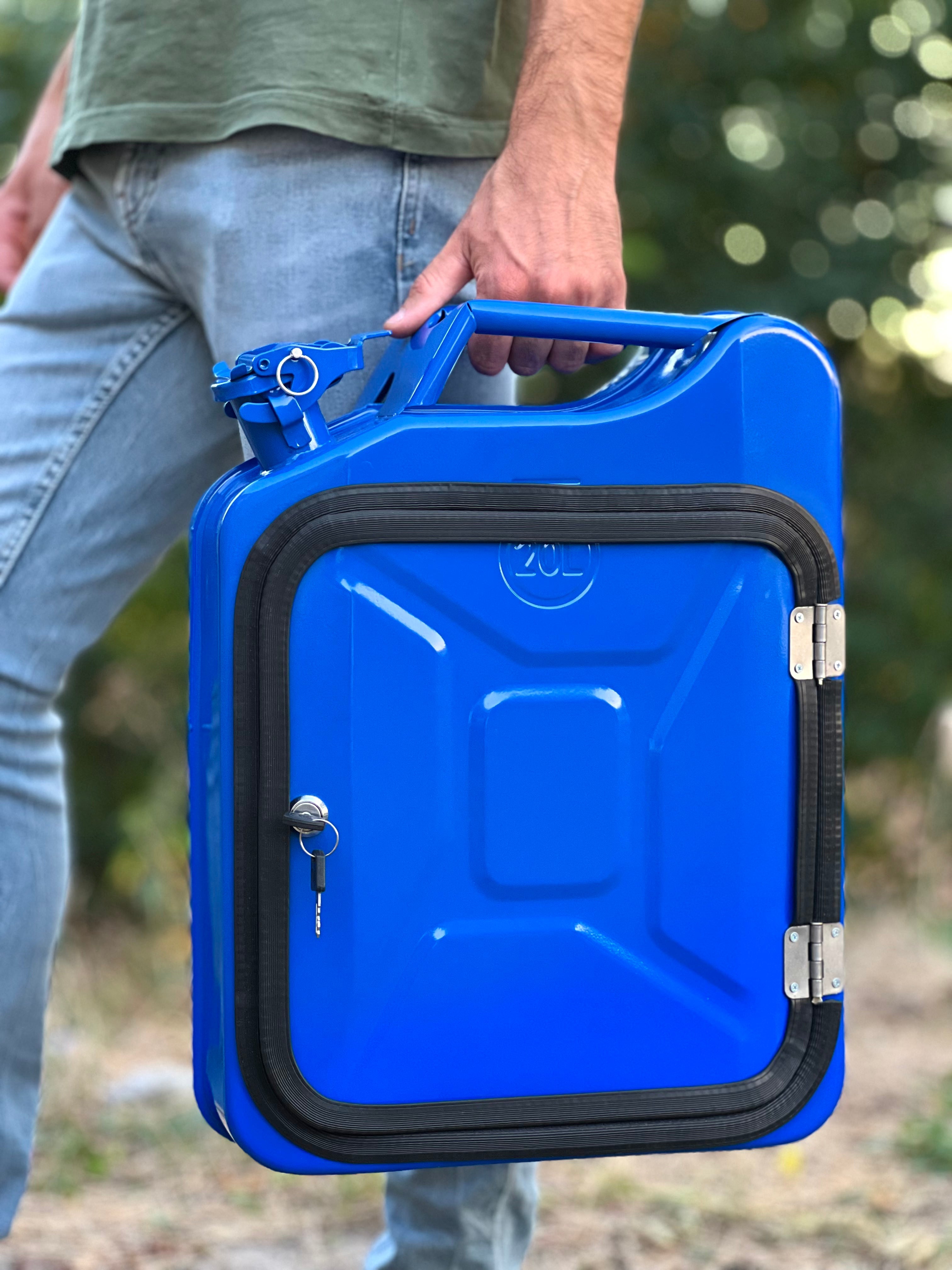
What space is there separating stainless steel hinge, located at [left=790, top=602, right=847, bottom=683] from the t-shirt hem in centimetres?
53

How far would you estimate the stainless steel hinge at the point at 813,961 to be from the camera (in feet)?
4.14

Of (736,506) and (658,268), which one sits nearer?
(736,506)

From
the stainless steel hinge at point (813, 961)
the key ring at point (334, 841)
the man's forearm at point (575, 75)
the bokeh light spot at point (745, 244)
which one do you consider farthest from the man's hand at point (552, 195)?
the bokeh light spot at point (745, 244)

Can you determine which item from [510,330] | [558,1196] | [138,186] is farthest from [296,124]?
[558,1196]

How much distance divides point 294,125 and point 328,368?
24 cm

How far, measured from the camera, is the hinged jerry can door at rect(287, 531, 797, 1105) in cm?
115

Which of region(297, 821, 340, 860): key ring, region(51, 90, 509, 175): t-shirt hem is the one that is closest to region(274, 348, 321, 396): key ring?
region(51, 90, 509, 175): t-shirt hem

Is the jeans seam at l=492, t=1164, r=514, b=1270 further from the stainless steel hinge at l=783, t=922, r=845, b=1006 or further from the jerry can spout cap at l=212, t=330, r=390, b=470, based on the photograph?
the jerry can spout cap at l=212, t=330, r=390, b=470

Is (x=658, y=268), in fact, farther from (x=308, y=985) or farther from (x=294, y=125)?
(x=308, y=985)

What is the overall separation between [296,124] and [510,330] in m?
0.29

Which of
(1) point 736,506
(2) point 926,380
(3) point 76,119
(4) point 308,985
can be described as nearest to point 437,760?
(4) point 308,985

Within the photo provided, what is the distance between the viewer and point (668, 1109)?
123 cm

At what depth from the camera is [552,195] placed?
1.22m

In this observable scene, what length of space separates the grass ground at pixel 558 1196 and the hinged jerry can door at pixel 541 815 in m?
0.87
